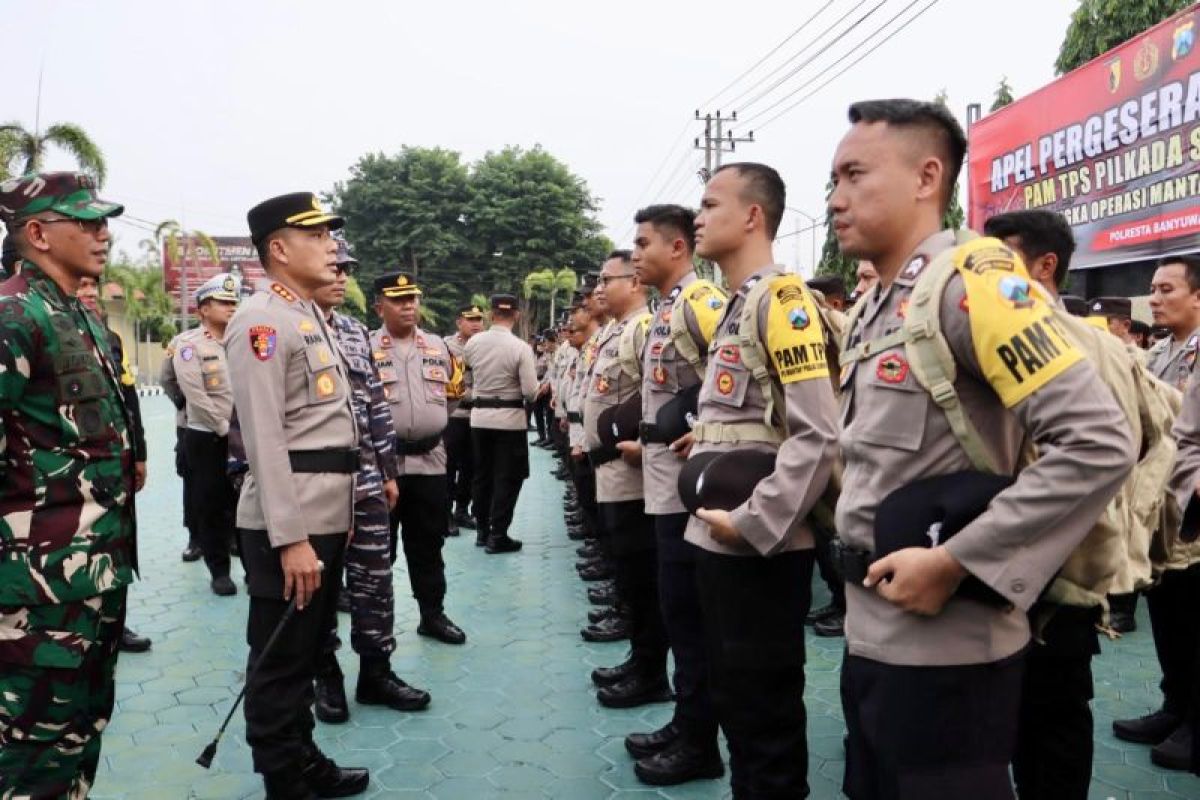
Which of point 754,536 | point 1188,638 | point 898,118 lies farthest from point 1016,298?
point 1188,638

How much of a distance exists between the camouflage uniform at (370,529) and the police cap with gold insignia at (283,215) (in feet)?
2.32

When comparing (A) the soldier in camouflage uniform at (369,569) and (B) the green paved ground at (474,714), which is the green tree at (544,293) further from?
(A) the soldier in camouflage uniform at (369,569)

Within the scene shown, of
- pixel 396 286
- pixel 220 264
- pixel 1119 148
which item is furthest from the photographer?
pixel 220 264

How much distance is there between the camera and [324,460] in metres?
3.15

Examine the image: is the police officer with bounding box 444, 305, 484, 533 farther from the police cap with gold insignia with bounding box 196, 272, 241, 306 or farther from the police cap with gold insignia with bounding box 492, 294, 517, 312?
the police cap with gold insignia with bounding box 196, 272, 241, 306

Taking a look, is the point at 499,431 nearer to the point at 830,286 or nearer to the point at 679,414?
the point at 830,286

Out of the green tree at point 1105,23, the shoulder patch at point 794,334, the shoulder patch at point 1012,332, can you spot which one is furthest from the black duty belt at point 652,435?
the green tree at point 1105,23

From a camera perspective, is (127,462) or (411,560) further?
(411,560)

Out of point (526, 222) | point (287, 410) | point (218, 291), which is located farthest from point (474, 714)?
point (526, 222)

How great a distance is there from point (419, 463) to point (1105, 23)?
13.3 metres

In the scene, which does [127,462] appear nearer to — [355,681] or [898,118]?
[355,681]

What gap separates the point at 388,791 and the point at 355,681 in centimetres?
128

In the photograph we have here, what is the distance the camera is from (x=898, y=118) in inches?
71.3

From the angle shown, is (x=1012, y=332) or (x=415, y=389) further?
(x=415, y=389)
